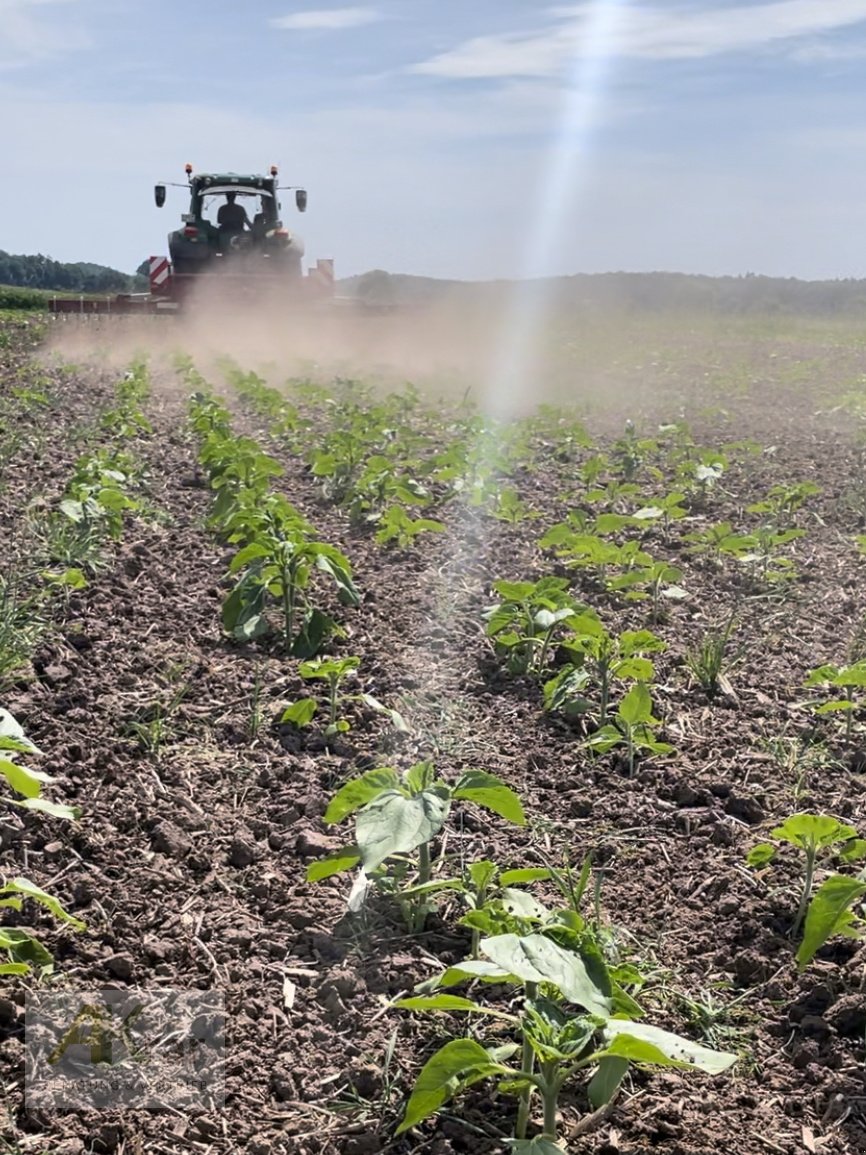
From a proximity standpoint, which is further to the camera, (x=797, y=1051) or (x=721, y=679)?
(x=721, y=679)

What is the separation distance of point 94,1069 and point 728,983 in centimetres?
115

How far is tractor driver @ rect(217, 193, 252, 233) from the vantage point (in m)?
19.1

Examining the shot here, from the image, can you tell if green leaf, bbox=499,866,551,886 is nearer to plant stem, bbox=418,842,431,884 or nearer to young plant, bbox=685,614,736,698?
plant stem, bbox=418,842,431,884

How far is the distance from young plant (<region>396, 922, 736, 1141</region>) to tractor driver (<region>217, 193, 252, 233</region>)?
18741 millimetres

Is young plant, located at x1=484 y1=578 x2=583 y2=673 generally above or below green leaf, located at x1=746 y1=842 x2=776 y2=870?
above

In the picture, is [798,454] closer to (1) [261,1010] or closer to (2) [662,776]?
(2) [662,776]

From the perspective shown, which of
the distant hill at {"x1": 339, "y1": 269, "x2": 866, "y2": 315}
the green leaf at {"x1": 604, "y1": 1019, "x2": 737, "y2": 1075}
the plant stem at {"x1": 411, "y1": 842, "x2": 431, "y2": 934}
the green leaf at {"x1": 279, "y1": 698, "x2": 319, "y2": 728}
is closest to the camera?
the green leaf at {"x1": 604, "y1": 1019, "x2": 737, "y2": 1075}

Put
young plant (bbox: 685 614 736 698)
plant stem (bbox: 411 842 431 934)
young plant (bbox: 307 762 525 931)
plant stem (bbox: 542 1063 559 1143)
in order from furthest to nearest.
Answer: young plant (bbox: 685 614 736 698), plant stem (bbox: 411 842 431 934), young plant (bbox: 307 762 525 931), plant stem (bbox: 542 1063 559 1143)

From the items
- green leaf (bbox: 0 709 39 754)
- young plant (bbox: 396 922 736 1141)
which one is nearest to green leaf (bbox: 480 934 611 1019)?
young plant (bbox: 396 922 736 1141)

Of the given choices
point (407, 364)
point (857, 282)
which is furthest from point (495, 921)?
point (857, 282)

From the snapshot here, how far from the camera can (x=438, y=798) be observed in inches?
87.0

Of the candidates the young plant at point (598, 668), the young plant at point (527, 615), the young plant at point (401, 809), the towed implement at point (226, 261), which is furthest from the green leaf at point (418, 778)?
the towed implement at point (226, 261)

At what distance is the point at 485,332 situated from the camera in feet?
69.8

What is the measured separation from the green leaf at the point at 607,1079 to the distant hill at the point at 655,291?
28.6 m
